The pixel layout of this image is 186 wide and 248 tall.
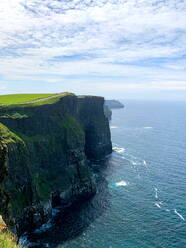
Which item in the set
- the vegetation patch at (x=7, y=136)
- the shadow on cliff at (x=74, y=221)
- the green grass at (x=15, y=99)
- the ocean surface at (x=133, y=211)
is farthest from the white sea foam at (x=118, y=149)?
the vegetation patch at (x=7, y=136)

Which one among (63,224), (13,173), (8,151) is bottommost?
(63,224)

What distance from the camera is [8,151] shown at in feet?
244

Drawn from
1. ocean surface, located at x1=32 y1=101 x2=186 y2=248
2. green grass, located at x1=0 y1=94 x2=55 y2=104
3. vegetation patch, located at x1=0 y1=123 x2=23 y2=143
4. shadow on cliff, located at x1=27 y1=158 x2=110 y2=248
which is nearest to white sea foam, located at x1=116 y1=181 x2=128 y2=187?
ocean surface, located at x1=32 y1=101 x2=186 y2=248

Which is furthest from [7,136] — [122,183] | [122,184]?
[122,183]

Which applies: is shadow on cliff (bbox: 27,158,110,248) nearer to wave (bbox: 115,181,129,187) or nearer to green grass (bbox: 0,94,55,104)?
wave (bbox: 115,181,129,187)

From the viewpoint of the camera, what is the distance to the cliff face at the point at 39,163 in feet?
238

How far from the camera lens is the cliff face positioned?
72625mm

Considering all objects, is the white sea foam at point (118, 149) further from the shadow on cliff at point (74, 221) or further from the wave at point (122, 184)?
the shadow on cliff at point (74, 221)

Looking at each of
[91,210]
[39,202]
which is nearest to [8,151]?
[39,202]

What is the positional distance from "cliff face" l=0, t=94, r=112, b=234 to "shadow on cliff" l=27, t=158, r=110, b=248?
14.6 ft

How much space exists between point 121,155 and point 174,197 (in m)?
62.1

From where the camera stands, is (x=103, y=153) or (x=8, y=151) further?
(x=103, y=153)

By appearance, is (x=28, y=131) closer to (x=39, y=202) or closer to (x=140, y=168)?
(x=39, y=202)

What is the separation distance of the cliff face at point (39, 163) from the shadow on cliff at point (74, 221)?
4.46 m
